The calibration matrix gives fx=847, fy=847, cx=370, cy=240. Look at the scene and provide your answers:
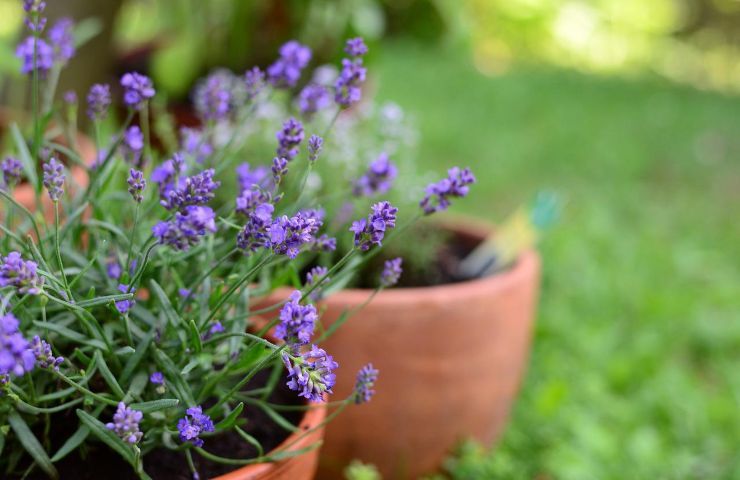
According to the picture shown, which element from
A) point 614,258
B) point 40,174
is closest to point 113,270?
point 40,174

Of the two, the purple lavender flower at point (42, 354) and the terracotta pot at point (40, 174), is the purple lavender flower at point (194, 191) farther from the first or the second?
the terracotta pot at point (40, 174)

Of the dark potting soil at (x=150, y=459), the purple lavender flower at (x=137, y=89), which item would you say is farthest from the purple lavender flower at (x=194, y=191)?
the dark potting soil at (x=150, y=459)

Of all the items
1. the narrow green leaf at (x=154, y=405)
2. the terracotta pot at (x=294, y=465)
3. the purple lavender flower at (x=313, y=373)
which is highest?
the purple lavender flower at (x=313, y=373)

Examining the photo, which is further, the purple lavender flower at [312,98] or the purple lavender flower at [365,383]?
the purple lavender flower at [312,98]

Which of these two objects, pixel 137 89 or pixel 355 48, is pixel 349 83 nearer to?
pixel 355 48

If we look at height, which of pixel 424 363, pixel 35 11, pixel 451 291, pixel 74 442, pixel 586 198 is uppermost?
pixel 35 11

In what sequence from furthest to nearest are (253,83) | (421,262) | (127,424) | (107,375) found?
1. (421,262)
2. (253,83)
3. (107,375)
4. (127,424)

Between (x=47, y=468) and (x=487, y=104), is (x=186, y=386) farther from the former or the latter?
(x=487, y=104)
